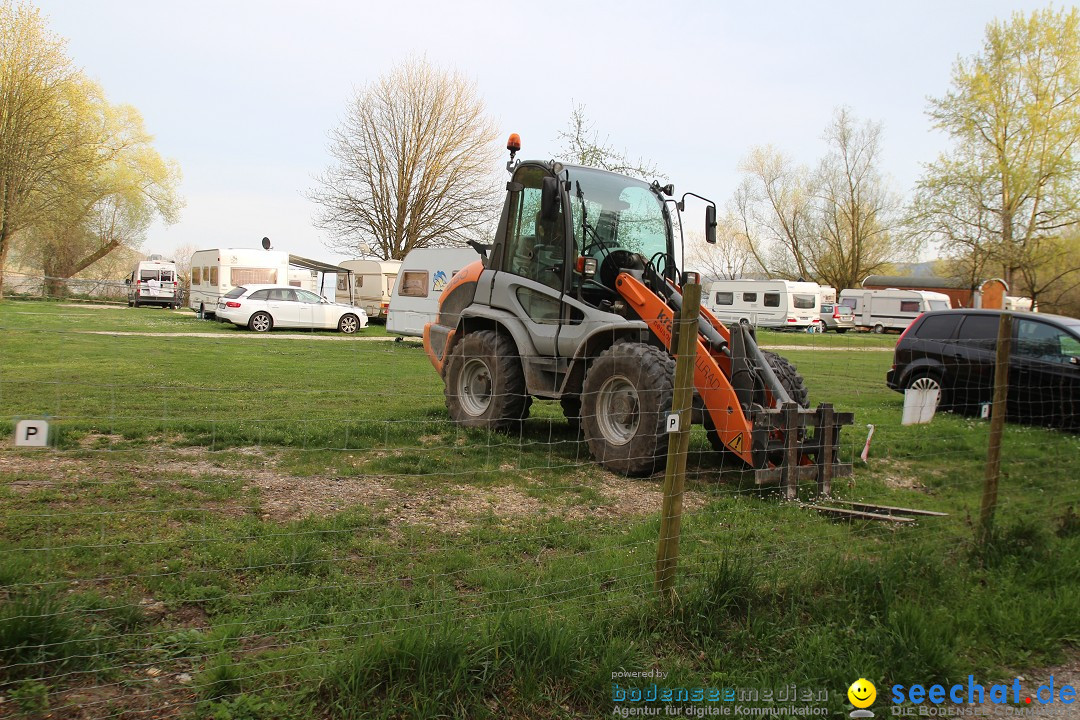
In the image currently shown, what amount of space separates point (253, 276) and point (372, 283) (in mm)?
4684

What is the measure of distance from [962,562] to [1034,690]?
131cm

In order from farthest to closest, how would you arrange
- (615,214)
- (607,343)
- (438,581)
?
(615,214)
(607,343)
(438,581)

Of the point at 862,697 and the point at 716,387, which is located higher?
the point at 716,387

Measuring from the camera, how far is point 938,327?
1248cm

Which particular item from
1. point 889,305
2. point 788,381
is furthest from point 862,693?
point 889,305

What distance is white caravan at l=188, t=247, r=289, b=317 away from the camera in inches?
1156

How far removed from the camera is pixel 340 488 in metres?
5.76

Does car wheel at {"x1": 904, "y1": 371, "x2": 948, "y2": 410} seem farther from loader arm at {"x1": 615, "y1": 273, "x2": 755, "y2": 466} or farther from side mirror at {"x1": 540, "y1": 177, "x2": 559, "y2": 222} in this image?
side mirror at {"x1": 540, "y1": 177, "x2": 559, "y2": 222}

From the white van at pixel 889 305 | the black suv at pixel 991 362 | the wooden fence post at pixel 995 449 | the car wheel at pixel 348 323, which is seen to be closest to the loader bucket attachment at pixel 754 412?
the wooden fence post at pixel 995 449

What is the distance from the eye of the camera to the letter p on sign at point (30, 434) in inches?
117

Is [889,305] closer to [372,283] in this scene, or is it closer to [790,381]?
[372,283]

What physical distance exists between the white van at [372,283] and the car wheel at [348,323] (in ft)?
9.31

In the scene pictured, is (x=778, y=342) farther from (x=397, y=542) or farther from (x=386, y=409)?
(x=397, y=542)

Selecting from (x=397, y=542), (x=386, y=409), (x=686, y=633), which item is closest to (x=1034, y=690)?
(x=686, y=633)
